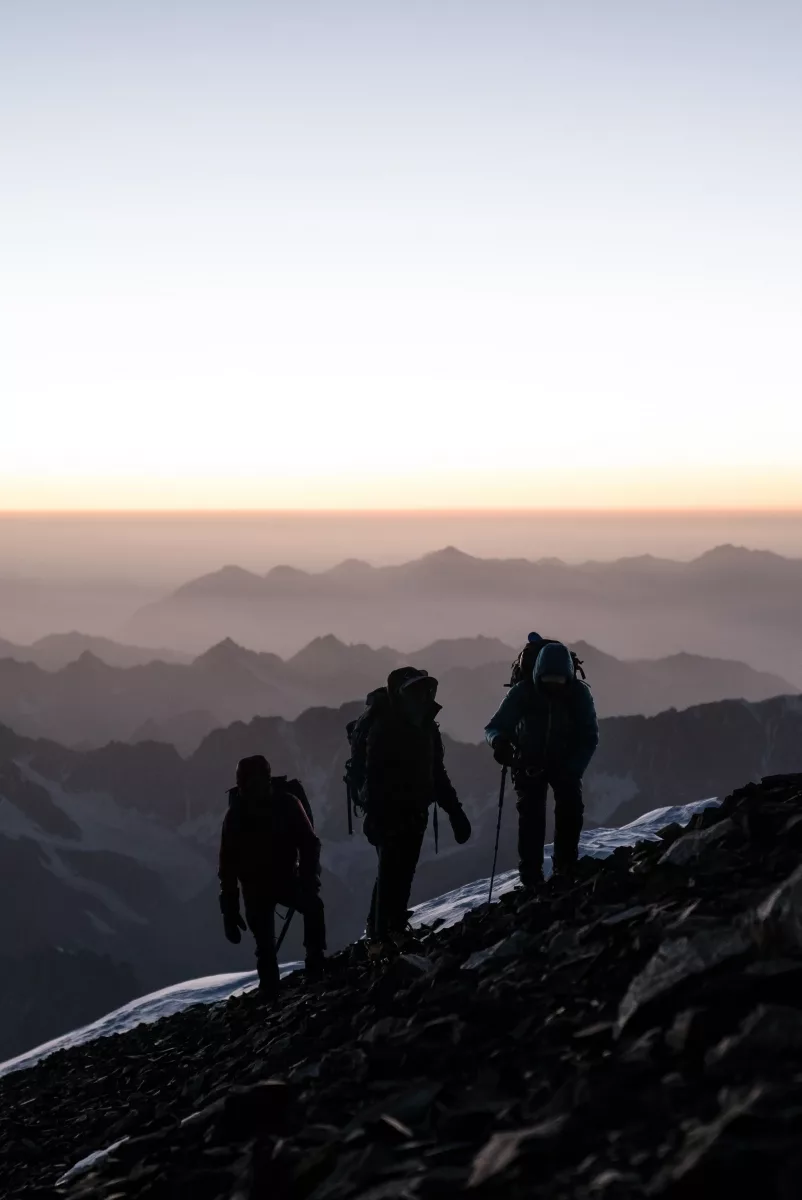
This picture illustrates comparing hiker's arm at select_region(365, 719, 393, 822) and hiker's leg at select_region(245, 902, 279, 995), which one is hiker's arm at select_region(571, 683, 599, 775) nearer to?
hiker's arm at select_region(365, 719, 393, 822)

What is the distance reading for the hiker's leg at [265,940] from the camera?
46.8 feet

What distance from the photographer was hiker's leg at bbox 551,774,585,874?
13578 millimetres

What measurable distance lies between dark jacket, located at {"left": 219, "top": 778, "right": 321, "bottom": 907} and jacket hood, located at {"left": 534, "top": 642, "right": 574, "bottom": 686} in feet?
11.1

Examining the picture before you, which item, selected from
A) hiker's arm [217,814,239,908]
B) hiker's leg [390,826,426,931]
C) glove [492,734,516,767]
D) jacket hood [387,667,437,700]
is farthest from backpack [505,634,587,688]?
hiker's arm [217,814,239,908]

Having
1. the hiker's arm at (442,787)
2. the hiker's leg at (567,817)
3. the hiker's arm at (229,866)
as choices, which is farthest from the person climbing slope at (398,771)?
the hiker's arm at (229,866)

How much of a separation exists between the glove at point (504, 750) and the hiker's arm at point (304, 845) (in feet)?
8.16

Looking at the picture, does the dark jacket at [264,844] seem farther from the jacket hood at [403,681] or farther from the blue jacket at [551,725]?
the blue jacket at [551,725]

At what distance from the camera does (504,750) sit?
13727 millimetres

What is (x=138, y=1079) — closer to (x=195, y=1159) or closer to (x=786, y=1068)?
(x=195, y=1159)

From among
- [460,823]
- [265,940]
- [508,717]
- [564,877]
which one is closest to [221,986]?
[265,940]

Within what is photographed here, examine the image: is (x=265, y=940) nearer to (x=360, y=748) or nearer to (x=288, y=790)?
(x=288, y=790)

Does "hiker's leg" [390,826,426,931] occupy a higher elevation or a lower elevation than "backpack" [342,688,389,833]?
lower

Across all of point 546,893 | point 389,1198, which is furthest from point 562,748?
point 389,1198

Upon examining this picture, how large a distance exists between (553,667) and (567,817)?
6.19ft
